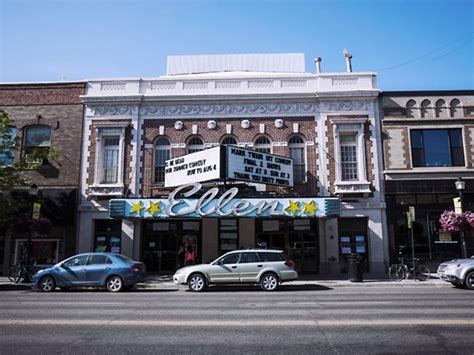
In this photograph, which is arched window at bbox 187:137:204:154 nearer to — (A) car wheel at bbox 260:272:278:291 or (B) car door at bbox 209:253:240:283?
(B) car door at bbox 209:253:240:283

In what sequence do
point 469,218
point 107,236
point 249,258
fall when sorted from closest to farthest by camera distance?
point 249,258
point 469,218
point 107,236

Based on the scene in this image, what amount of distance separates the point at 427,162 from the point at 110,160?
17.3 meters

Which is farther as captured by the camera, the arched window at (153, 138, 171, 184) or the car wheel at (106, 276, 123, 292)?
the arched window at (153, 138, 171, 184)

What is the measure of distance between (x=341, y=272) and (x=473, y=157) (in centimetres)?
942

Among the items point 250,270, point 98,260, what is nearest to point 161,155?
point 98,260

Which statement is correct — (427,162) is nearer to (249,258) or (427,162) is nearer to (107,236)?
(249,258)

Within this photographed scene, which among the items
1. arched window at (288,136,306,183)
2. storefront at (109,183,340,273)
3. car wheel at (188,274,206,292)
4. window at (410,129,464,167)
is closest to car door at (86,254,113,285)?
car wheel at (188,274,206,292)

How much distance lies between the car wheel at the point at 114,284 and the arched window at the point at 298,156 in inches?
434

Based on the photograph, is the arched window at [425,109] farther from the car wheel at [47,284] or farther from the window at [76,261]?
the car wheel at [47,284]

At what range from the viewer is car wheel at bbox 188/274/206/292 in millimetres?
15375

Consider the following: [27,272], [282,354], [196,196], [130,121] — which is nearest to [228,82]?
[130,121]

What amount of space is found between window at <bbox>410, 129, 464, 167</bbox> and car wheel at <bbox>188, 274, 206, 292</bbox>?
13495mm

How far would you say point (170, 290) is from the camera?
16.2 meters

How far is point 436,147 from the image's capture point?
2234 centimetres
